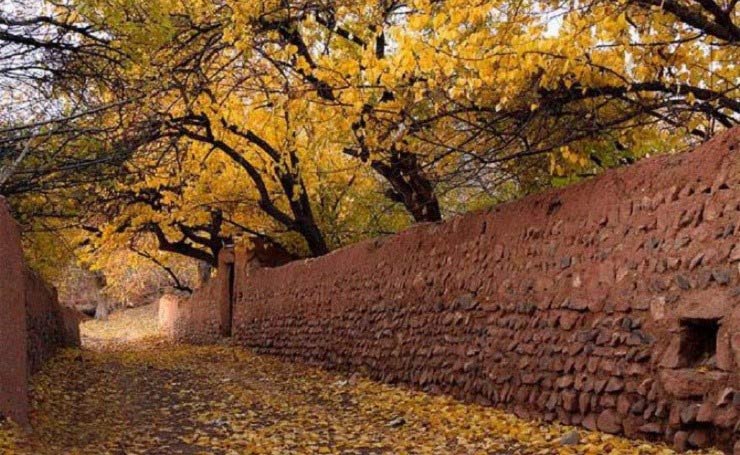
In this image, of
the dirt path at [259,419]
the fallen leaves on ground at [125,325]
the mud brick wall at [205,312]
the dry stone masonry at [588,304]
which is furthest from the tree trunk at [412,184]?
the fallen leaves on ground at [125,325]

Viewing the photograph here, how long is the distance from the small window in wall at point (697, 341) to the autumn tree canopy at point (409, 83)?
2021mm

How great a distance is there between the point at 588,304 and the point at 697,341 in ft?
3.80

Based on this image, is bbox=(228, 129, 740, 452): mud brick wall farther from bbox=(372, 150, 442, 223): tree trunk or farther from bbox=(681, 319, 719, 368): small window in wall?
bbox=(372, 150, 442, 223): tree trunk

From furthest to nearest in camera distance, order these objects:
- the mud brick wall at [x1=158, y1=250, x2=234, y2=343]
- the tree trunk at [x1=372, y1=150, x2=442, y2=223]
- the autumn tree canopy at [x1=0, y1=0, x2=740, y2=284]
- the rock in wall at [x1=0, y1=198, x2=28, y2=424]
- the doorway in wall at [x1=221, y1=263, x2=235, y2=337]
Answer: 1. the mud brick wall at [x1=158, y1=250, x2=234, y2=343]
2. the doorway in wall at [x1=221, y1=263, x2=235, y2=337]
3. the tree trunk at [x1=372, y1=150, x2=442, y2=223]
4. the autumn tree canopy at [x1=0, y1=0, x2=740, y2=284]
5. the rock in wall at [x1=0, y1=198, x2=28, y2=424]

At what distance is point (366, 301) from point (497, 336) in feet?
11.5

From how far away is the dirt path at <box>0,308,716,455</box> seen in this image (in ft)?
21.6

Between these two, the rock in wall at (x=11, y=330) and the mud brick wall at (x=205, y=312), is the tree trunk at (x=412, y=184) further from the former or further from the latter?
the mud brick wall at (x=205, y=312)

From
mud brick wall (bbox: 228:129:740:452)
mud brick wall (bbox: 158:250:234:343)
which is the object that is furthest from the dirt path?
mud brick wall (bbox: 158:250:234:343)

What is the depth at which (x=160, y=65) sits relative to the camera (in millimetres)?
8867

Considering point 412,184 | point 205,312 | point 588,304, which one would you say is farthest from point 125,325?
point 588,304

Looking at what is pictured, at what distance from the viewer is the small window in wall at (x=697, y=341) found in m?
5.58

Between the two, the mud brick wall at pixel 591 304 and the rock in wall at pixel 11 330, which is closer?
the mud brick wall at pixel 591 304

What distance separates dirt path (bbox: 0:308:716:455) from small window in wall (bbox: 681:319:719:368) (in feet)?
2.13

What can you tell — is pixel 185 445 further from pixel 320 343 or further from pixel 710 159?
pixel 320 343
